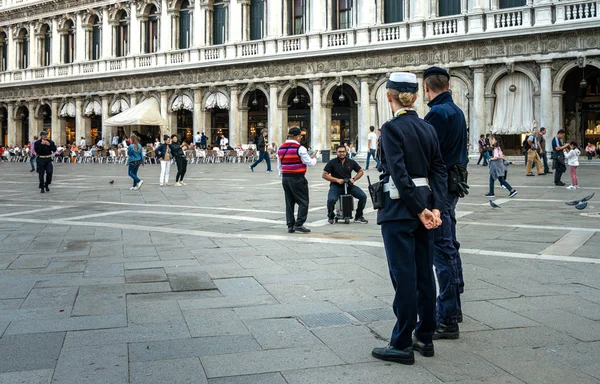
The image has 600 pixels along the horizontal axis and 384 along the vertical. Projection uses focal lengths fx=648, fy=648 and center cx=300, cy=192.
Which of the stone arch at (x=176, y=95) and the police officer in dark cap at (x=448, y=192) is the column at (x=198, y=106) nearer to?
the stone arch at (x=176, y=95)

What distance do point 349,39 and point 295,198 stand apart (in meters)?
22.2

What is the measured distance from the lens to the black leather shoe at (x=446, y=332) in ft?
14.6

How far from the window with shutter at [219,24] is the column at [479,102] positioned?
48.3ft

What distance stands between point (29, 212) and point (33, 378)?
31.0ft

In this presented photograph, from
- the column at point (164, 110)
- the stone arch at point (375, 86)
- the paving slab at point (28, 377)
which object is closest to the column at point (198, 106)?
the column at point (164, 110)

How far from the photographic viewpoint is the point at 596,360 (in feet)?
13.1

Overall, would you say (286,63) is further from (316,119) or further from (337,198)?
(337,198)

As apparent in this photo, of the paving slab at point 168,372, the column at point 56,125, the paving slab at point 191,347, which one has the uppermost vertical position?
the column at point 56,125

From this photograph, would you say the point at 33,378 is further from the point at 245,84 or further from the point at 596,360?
the point at 245,84

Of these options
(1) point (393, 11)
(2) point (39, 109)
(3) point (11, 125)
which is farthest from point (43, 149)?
(3) point (11, 125)

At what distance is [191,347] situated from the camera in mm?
4246

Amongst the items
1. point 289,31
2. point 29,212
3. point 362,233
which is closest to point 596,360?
point 362,233

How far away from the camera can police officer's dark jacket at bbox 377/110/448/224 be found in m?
3.98

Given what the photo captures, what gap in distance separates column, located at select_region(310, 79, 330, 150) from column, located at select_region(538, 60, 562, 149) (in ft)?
34.2
